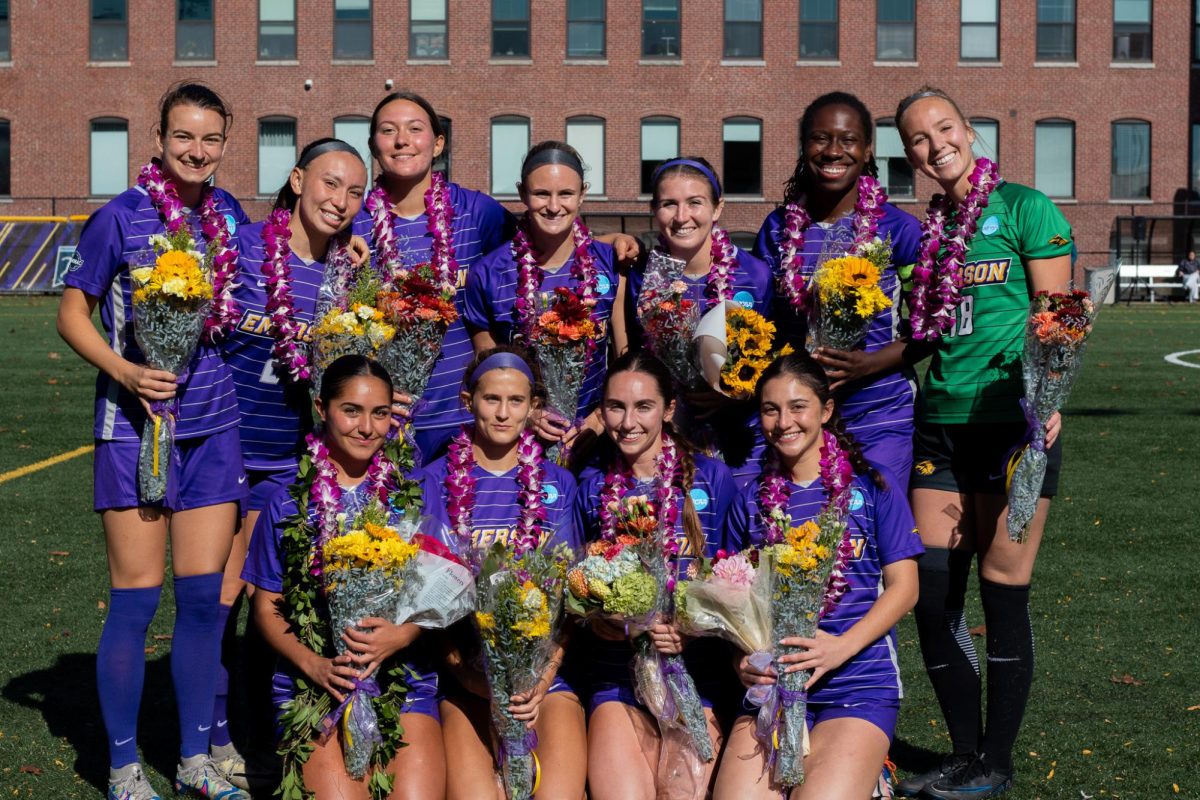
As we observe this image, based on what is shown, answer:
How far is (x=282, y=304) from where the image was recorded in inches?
201

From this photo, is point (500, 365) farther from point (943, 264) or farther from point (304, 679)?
point (943, 264)

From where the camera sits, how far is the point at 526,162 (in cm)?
538

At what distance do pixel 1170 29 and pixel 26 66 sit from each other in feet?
103

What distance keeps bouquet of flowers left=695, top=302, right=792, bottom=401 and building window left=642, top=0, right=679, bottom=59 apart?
117ft

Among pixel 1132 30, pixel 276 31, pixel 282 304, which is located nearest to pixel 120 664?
pixel 282 304

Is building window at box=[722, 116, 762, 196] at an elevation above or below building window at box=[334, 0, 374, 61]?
below

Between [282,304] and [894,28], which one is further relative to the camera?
[894,28]

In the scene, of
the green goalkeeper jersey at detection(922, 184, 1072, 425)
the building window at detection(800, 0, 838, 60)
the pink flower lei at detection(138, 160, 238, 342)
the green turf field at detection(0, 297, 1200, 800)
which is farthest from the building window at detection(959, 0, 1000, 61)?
the pink flower lei at detection(138, 160, 238, 342)

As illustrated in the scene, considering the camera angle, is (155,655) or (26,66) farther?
(26,66)

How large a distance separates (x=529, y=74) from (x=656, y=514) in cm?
3602

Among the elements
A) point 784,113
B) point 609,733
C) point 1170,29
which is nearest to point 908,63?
point 784,113

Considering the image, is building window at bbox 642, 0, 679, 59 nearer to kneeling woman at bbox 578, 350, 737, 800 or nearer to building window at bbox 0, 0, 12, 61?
building window at bbox 0, 0, 12, 61

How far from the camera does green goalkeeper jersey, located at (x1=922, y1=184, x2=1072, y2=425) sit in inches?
197

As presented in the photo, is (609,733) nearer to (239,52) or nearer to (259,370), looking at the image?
(259,370)
